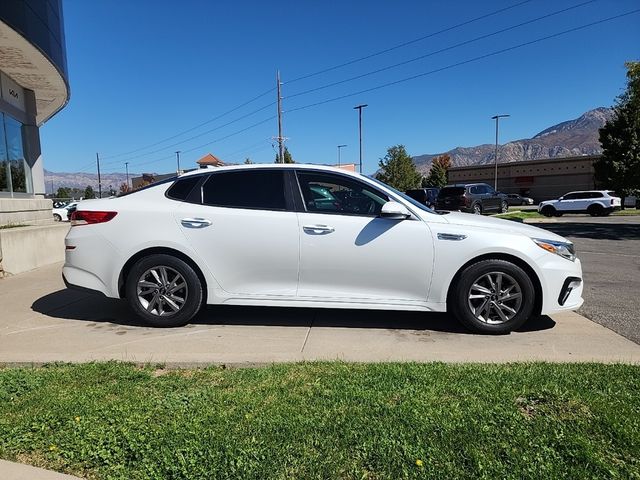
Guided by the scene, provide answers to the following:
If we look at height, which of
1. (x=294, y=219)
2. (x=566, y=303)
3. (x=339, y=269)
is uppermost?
(x=294, y=219)

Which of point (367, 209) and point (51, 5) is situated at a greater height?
point (51, 5)

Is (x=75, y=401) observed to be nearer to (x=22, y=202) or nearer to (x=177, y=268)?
(x=177, y=268)

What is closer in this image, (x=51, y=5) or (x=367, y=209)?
(x=367, y=209)

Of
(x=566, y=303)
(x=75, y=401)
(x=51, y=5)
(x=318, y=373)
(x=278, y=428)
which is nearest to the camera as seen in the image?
(x=278, y=428)

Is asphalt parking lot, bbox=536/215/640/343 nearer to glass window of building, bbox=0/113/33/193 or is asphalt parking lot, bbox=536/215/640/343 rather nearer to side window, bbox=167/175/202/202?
side window, bbox=167/175/202/202

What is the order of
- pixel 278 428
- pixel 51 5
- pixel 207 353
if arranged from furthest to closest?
pixel 51 5 → pixel 207 353 → pixel 278 428

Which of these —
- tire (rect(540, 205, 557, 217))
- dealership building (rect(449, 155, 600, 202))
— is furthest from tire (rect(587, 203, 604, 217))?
dealership building (rect(449, 155, 600, 202))

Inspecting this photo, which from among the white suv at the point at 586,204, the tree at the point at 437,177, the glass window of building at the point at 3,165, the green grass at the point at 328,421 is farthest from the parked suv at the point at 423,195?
the tree at the point at 437,177

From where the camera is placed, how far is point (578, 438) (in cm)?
255

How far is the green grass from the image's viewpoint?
2.34 meters

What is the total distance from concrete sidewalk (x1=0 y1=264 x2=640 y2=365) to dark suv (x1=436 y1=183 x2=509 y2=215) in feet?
64.3

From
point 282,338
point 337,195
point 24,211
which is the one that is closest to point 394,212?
point 337,195

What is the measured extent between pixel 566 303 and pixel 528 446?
256cm

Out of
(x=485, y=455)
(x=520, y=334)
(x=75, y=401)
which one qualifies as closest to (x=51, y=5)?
(x=75, y=401)
